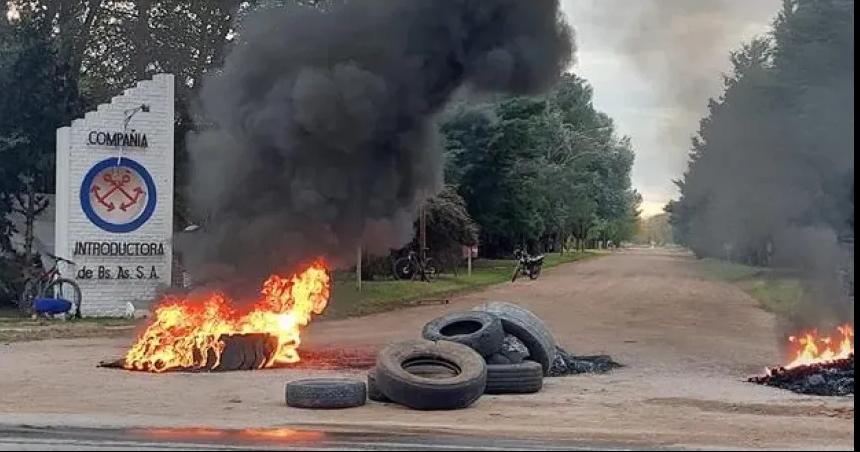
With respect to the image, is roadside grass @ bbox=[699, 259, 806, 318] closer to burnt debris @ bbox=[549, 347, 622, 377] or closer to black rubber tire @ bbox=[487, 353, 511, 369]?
burnt debris @ bbox=[549, 347, 622, 377]

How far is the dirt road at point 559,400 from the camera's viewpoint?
10.7 metres

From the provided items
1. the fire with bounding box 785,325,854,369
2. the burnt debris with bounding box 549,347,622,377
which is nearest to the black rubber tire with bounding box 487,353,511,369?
the burnt debris with bounding box 549,347,622,377

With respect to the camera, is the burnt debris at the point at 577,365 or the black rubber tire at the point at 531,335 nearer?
the black rubber tire at the point at 531,335

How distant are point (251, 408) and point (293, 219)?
5.62 metres

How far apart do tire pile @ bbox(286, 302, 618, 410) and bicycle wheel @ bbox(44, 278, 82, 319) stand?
12.5 meters

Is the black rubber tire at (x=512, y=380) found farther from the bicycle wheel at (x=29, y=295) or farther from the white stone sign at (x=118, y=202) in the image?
the bicycle wheel at (x=29, y=295)

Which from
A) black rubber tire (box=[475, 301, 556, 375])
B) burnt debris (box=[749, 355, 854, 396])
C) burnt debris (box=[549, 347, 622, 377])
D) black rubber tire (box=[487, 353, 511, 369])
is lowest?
burnt debris (box=[549, 347, 622, 377])

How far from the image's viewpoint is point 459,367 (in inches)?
530

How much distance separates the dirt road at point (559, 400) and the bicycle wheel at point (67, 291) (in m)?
4.22

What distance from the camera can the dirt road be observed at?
10664 mm

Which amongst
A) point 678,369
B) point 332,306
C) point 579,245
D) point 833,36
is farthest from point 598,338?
point 579,245

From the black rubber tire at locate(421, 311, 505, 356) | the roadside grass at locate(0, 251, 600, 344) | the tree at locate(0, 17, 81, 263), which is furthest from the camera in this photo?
the tree at locate(0, 17, 81, 263)

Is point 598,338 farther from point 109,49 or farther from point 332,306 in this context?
point 109,49

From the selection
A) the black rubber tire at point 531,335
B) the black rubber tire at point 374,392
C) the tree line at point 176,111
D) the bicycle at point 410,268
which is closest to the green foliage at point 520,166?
the tree line at point 176,111
